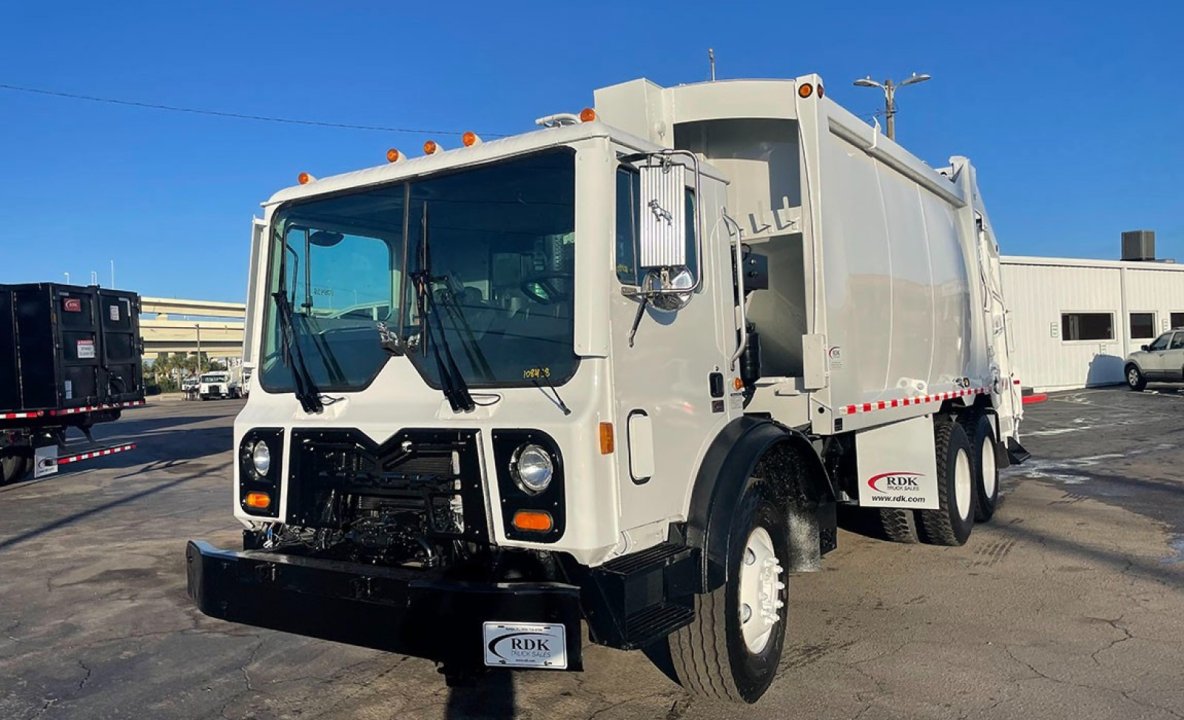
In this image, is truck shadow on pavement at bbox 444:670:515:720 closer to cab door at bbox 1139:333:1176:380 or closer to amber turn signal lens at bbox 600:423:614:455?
amber turn signal lens at bbox 600:423:614:455

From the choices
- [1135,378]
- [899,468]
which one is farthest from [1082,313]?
[899,468]

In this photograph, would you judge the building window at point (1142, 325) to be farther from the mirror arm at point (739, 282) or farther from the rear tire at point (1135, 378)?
the mirror arm at point (739, 282)

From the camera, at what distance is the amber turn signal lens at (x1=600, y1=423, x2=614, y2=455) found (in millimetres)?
3445

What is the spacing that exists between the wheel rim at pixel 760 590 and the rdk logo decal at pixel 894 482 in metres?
2.33

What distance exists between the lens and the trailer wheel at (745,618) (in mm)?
3973

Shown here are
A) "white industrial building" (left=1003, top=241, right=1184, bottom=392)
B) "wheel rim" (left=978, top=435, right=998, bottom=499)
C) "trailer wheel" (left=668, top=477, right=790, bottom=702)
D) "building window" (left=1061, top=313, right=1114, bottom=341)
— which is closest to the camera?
"trailer wheel" (left=668, top=477, right=790, bottom=702)

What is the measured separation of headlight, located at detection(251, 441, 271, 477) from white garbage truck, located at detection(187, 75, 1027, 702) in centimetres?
1

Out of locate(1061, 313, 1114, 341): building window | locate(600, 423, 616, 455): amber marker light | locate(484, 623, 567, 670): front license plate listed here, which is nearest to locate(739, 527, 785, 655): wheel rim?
locate(600, 423, 616, 455): amber marker light

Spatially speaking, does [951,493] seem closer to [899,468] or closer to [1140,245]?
[899,468]

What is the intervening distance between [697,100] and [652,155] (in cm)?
176

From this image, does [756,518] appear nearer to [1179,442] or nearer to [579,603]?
[579,603]

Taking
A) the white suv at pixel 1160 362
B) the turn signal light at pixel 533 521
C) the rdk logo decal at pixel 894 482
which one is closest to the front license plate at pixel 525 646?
the turn signal light at pixel 533 521

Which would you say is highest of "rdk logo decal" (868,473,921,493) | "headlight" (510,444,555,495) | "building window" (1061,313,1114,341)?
"building window" (1061,313,1114,341)

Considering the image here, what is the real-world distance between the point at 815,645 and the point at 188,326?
70.9m
